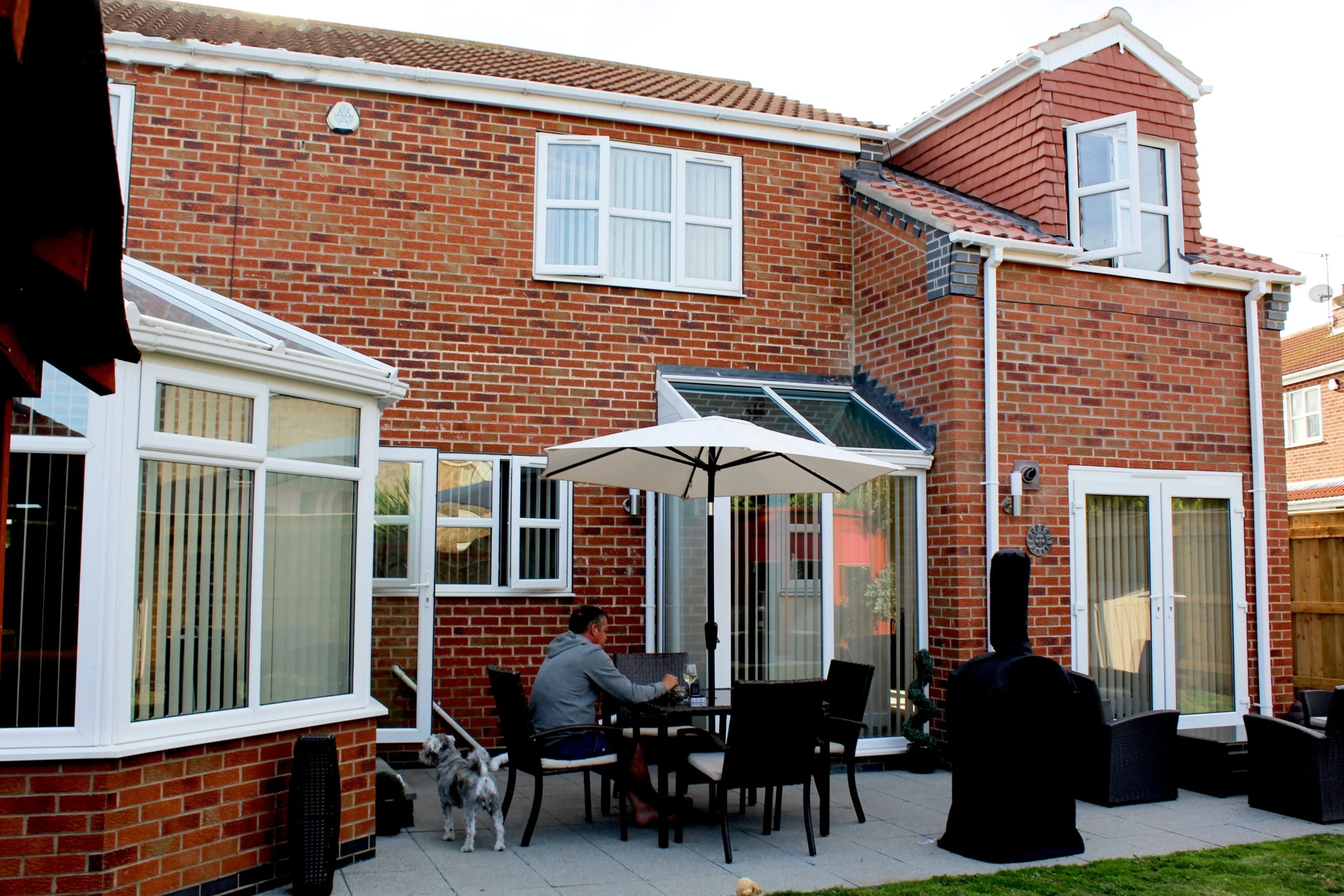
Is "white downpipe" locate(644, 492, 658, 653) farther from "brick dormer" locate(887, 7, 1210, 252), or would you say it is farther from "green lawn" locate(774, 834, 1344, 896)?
"brick dormer" locate(887, 7, 1210, 252)

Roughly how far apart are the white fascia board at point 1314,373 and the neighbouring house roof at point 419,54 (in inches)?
517

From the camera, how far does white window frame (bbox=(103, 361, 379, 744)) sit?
200 inches

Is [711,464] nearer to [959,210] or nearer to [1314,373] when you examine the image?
[959,210]

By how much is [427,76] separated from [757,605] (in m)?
5.21

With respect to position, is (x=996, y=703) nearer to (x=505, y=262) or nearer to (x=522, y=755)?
(x=522, y=755)

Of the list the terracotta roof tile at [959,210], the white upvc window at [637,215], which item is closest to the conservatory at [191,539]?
the white upvc window at [637,215]

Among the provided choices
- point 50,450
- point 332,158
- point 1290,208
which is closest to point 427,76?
point 332,158

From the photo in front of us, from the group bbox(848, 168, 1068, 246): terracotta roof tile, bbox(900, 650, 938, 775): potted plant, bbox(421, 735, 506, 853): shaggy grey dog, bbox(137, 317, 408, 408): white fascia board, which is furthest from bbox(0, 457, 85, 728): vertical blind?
bbox(848, 168, 1068, 246): terracotta roof tile

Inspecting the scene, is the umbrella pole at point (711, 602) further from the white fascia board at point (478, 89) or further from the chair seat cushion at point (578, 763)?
the white fascia board at point (478, 89)

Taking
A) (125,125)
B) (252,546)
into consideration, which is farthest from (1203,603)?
(125,125)

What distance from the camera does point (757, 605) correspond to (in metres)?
8.95

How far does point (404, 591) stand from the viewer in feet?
29.6

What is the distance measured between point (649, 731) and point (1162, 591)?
4.81 m

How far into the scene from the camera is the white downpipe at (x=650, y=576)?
9633 mm
